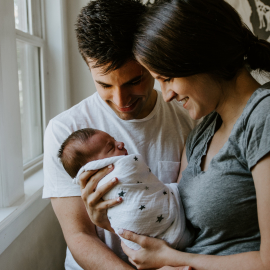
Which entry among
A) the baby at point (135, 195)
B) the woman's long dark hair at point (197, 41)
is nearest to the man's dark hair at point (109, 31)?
the woman's long dark hair at point (197, 41)

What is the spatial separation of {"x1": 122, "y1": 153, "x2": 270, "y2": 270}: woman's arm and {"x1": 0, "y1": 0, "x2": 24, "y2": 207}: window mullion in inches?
27.5

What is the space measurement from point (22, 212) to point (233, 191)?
3.37ft

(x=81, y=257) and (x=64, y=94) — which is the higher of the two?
(x=64, y=94)

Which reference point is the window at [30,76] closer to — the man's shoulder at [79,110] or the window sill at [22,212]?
the window sill at [22,212]

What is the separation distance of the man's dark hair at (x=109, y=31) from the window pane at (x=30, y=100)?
793 mm

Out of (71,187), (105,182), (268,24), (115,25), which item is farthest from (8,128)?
(268,24)

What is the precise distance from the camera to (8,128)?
1.35 m

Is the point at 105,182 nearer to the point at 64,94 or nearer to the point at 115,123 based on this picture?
the point at 115,123

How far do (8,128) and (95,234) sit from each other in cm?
70

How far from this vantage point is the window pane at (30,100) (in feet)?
5.98

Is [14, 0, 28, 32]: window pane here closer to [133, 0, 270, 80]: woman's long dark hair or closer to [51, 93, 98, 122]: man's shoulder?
[51, 93, 98, 122]: man's shoulder

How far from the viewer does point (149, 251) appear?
1034 mm

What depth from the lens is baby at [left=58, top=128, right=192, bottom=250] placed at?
104 centimetres

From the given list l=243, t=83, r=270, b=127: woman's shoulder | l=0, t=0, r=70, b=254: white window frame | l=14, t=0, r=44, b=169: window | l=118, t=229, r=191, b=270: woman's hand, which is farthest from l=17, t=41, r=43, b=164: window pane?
l=243, t=83, r=270, b=127: woman's shoulder
